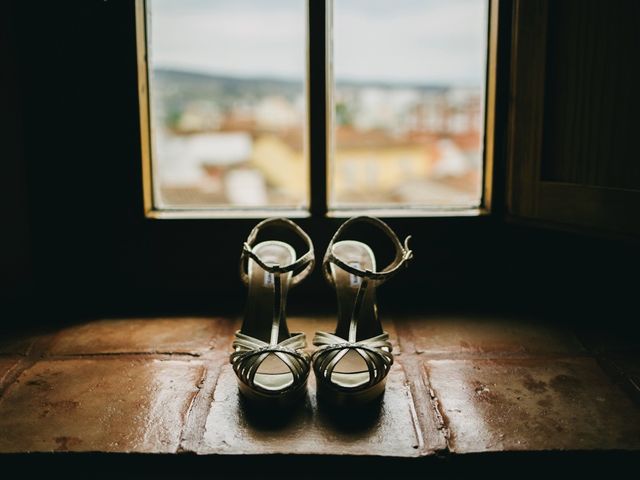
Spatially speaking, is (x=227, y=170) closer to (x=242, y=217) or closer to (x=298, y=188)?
(x=298, y=188)

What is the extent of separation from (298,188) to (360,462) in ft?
4.55

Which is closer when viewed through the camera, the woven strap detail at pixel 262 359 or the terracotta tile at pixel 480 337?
the woven strap detail at pixel 262 359

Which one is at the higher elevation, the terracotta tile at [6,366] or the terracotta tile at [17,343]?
the terracotta tile at [17,343]

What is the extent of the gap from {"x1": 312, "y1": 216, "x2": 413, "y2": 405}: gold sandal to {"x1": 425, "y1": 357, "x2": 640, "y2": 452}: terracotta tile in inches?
6.2

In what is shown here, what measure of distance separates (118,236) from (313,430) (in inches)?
34.7

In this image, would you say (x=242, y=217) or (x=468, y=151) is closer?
(x=242, y=217)

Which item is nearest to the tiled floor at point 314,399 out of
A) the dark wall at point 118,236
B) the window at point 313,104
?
the dark wall at point 118,236

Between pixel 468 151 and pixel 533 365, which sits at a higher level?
pixel 468 151

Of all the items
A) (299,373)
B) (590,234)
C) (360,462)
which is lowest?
(360,462)

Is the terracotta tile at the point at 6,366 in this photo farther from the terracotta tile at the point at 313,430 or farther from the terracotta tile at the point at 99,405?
the terracotta tile at the point at 313,430

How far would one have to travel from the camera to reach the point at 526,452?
1.13 m

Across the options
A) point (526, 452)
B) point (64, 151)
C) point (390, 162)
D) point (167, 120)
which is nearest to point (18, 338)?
point (64, 151)

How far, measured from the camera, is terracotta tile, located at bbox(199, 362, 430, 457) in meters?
1.14

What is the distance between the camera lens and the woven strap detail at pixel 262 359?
125 centimetres
